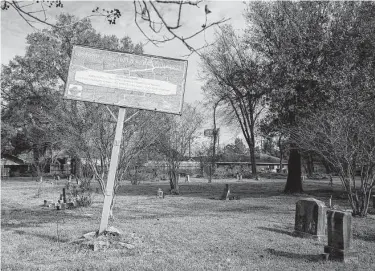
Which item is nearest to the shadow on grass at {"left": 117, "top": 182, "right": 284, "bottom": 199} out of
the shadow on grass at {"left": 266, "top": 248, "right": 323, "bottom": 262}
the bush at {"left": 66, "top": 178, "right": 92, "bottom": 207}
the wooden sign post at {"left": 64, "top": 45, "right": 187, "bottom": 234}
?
the bush at {"left": 66, "top": 178, "right": 92, "bottom": 207}

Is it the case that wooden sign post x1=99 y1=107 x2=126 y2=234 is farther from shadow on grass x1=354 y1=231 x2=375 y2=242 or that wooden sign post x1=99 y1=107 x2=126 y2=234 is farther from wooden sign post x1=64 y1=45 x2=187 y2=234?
shadow on grass x1=354 y1=231 x2=375 y2=242

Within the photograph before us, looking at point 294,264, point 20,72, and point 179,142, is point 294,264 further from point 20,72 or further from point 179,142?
point 20,72

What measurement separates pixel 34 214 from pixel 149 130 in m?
5.33

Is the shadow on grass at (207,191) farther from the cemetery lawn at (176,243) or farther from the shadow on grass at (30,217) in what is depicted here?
the shadow on grass at (30,217)

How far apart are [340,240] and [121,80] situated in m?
5.54

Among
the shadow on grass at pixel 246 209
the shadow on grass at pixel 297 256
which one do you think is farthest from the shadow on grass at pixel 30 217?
the shadow on grass at pixel 297 256

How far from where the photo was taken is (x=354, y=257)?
283 inches

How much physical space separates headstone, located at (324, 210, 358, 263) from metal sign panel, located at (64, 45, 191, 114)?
399 centimetres

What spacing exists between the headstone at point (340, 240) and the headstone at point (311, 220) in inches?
84.7

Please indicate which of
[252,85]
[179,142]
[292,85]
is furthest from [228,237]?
[179,142]

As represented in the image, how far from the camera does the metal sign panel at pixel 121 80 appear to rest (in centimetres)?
800

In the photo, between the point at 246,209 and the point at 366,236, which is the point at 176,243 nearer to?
the point at 366,236

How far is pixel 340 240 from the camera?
720 cm

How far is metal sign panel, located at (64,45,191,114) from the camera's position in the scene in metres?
8.00
